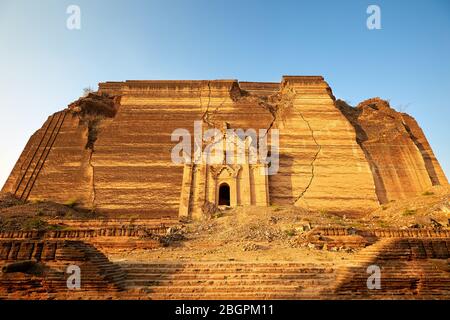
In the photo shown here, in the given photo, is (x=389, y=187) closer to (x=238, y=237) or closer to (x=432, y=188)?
(x=432, y=188)

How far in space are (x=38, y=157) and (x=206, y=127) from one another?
37.7 feet

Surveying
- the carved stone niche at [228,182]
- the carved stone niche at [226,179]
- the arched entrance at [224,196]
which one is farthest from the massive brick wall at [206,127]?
the arched entrance at [224,196]

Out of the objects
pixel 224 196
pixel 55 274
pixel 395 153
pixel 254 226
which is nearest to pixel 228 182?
pixel 224 196

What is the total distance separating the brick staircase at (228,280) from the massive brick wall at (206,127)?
453 inches

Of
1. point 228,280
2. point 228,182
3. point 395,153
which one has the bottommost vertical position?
point 228,280

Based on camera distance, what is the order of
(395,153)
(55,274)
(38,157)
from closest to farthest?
(55,274) < (38,157) < (395,153)

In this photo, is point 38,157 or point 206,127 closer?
point 38,157

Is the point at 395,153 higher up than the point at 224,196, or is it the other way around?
the point at 395,153

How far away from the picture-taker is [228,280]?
25.0 ft

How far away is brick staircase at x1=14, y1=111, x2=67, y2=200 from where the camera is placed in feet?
68.3

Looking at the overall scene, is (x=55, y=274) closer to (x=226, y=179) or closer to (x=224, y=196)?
(x=226, y=179)

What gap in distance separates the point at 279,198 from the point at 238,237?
809cm

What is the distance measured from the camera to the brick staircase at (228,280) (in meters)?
6.82
